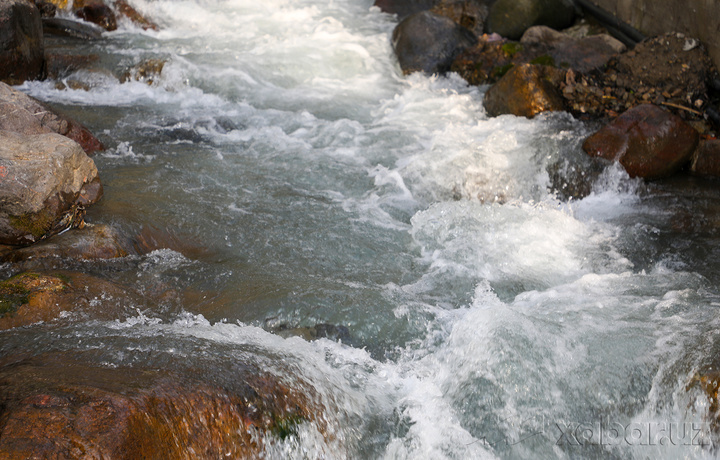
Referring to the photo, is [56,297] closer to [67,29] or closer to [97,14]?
[67,29]

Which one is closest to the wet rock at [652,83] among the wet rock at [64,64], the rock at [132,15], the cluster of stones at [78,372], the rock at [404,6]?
the cluster of stones at [78,372]

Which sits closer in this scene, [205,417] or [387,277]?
[205,417]

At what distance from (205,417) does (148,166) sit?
384 cm

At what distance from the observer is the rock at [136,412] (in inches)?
77.7

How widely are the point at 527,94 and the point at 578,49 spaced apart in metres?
1.64

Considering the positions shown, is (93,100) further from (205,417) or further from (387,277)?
(205,417)

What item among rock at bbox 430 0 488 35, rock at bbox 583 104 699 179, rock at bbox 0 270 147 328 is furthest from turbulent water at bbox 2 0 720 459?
rock at bbox 430 0 488 35

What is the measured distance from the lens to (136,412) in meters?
2.14

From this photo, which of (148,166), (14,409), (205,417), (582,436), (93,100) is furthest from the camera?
(93,100)

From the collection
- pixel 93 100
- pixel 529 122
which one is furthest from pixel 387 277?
pixel 93 100

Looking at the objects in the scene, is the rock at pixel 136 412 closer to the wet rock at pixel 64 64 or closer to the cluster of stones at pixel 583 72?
the cluster of stones at pixel 583 72

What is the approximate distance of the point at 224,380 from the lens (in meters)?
2.50

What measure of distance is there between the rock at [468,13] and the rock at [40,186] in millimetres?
7472

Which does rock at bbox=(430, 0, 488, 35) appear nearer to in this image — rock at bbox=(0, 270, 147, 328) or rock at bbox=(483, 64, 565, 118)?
rock at bbox=(483, 64, 565, 118)
